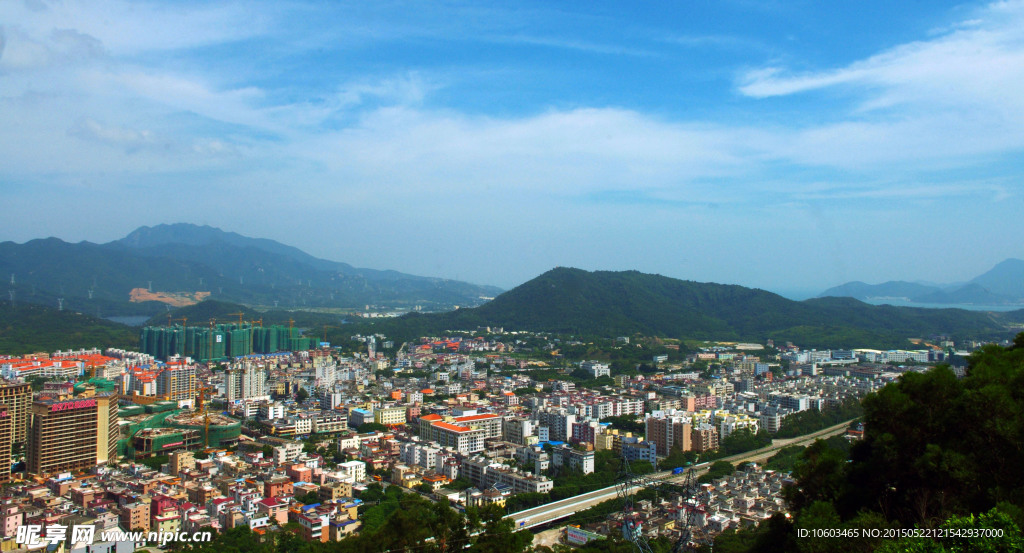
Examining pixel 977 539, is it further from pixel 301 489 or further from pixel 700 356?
pixel 700 356

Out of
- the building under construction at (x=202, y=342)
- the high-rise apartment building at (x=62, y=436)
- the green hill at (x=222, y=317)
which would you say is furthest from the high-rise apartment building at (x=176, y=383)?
the green hill at (x=222, y=317)

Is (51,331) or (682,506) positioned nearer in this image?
(682,506)

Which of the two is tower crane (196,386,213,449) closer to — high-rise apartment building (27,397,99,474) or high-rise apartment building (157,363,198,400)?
high-rise apartment building (157,363,198,400)

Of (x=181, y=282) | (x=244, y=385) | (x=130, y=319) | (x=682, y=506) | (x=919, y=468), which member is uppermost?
(x=181, y=282)

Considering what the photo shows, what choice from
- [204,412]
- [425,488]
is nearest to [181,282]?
[204,412]

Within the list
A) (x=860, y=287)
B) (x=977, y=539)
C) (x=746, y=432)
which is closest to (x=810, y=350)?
(x=746, y=432)

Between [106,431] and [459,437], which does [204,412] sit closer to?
[106,431]
